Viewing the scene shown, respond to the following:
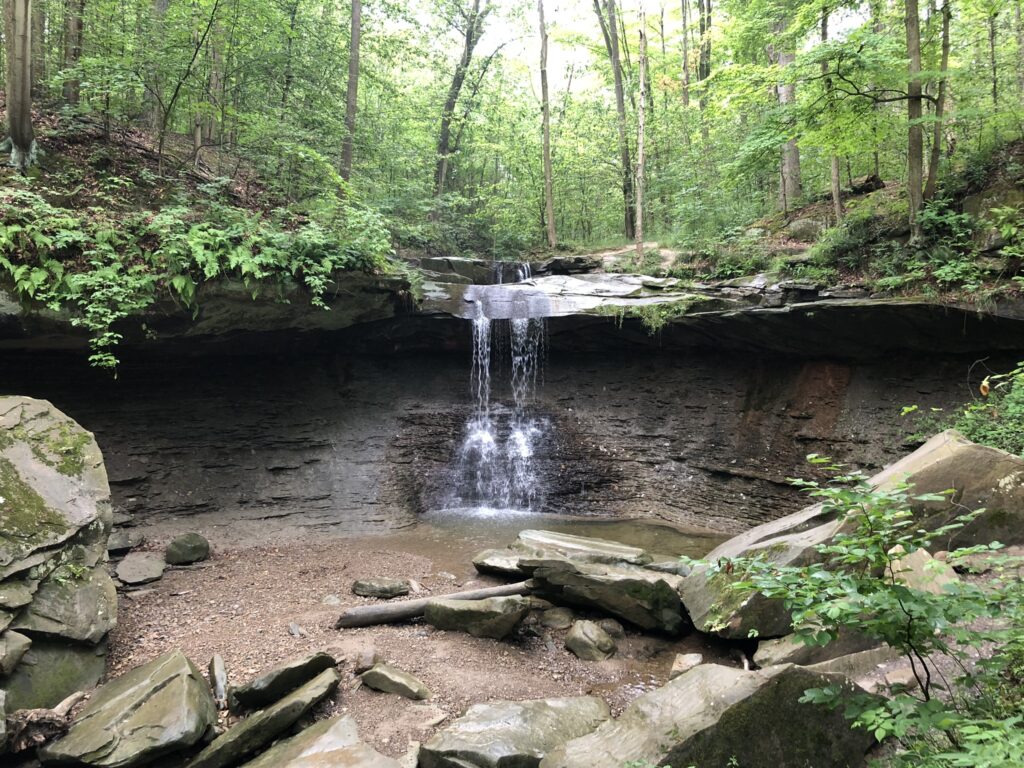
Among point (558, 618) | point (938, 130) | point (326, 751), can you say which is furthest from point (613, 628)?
point (938, 130)

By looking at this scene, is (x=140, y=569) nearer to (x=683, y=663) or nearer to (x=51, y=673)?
(x=51, y=673)

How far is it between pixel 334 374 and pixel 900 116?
11.2 metres

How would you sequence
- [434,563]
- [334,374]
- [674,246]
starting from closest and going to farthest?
1. [434,563]
2. [334,374]
3. [674,246]

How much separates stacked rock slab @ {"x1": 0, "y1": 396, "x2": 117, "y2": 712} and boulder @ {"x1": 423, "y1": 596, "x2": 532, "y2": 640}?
2.77 m

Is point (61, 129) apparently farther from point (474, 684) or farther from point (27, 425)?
point (474, 684)

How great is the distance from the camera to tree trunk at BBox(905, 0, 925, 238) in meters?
8.10

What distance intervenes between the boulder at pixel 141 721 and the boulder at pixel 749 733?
240cm

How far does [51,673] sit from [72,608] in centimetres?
54

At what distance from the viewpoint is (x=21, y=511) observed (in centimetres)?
466

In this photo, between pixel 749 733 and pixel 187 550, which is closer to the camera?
pixel 749 733

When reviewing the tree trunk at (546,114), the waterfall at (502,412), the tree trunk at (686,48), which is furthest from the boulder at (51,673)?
the tree trunk at (686,48)

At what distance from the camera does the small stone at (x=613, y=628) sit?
505cm

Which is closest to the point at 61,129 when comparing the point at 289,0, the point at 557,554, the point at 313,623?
the point at 289,0

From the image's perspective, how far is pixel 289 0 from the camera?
12.8 meters
